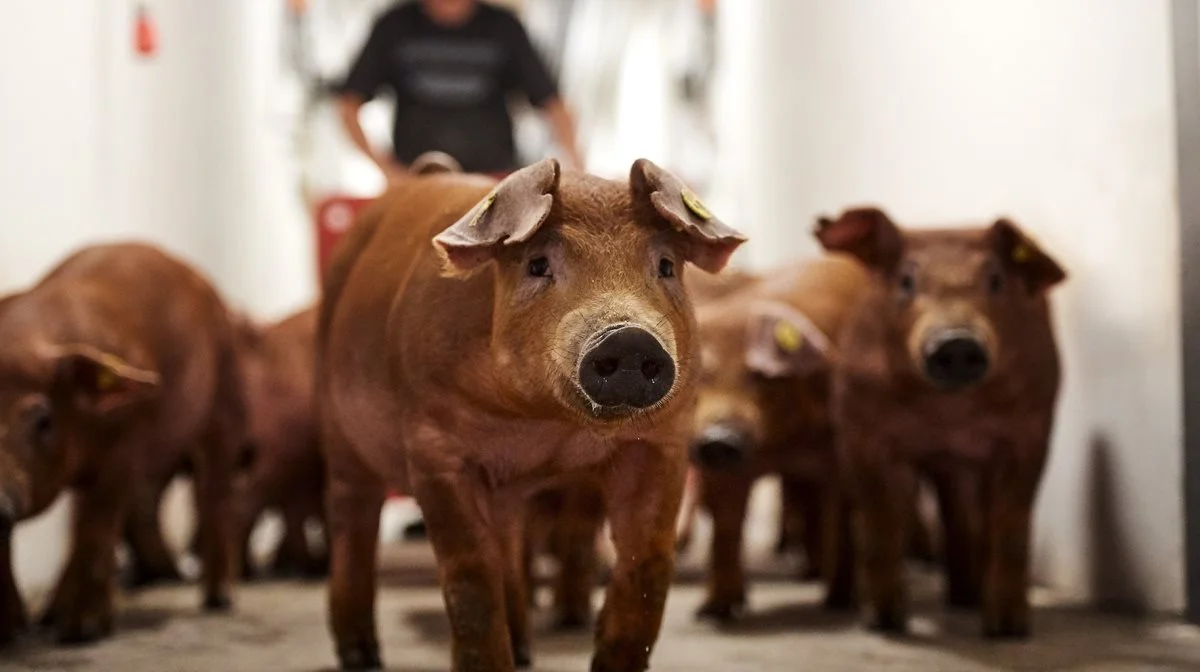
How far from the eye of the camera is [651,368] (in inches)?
70.1

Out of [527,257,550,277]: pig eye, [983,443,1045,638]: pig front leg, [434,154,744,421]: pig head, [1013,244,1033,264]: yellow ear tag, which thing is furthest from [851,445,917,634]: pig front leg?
[527,257,550,277]: pig eye

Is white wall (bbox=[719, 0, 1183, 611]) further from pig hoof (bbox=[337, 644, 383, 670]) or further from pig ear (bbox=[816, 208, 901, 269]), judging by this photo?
pig hoof (bbox=[337, 644, 383, 670])

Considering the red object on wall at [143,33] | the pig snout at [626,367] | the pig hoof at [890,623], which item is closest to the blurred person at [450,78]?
the red object on wall at [143,33]

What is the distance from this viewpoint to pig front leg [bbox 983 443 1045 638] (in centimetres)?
293

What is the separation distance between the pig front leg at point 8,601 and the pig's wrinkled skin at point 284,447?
1.34 meters

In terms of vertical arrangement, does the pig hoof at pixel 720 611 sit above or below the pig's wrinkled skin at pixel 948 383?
below

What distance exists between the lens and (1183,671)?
8.02 ft

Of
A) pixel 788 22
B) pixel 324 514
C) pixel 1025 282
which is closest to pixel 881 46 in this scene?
pixel 788 22

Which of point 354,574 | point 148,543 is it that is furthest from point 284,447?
point 354,574

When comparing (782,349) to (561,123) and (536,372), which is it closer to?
(536,372)

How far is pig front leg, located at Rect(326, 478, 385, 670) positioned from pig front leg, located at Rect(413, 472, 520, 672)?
0.56 m

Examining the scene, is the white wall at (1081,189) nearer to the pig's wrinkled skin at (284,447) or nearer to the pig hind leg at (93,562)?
the pig's wrinkled skin at (284,447)

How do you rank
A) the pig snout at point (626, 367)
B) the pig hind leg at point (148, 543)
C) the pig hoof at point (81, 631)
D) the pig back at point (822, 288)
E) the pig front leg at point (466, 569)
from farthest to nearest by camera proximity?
the pig hind leg at point (148, 543), the pig back at point (822, 288), the pig hoof at point (81, 631), the pig front leg at point (466, 569), the pig snout at point (626, 367)

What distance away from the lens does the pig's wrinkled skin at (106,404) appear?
→ 293 cm
